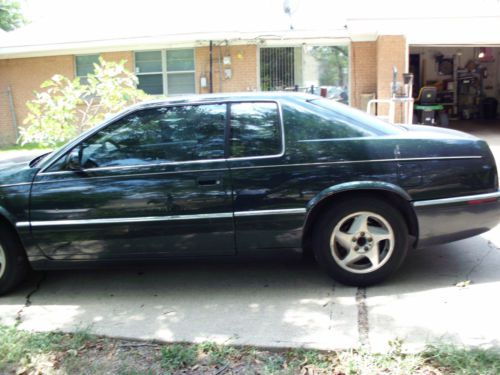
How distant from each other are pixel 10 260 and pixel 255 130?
229cm

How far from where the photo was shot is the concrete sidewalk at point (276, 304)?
3.53m

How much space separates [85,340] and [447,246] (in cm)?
353

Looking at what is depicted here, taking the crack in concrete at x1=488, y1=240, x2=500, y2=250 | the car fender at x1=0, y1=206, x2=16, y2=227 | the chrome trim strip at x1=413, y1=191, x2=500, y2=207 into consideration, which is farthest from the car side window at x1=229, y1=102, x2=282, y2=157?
the crack in concrete at x1=488, y1=240, x2=500, y2=250

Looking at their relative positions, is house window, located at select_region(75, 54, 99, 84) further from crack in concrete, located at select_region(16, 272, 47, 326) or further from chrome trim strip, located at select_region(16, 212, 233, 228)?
chrome trim strip, located at select_region(16, 212, 233, 228)

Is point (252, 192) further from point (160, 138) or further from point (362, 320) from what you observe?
point (362, 320)

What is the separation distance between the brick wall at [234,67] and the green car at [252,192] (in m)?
10.2

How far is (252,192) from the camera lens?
4.10 m

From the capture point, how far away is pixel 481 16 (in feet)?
41.0

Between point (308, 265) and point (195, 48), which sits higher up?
point (195, 48)

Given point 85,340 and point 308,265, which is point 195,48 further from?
point 85,340

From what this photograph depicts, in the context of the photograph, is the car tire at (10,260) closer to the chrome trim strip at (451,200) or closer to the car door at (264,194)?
the car door at (264,194)

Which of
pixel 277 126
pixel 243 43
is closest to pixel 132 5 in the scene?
pixel 243 43

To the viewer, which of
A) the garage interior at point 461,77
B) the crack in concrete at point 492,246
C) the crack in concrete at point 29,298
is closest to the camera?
the crack in concrete at point 29,298

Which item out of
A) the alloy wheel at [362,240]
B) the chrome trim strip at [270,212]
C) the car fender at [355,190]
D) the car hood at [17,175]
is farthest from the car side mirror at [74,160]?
the alloy wheel at [362,240]
